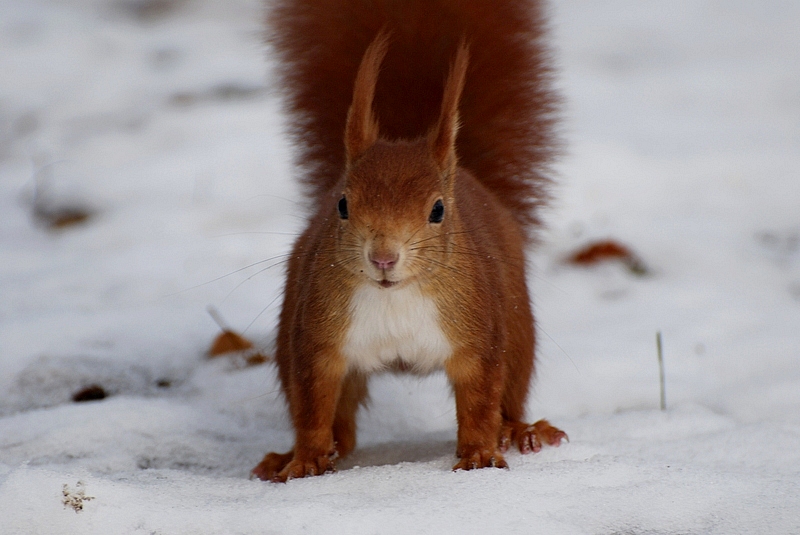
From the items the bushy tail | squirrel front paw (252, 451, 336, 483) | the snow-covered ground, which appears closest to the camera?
the snow-covered ground

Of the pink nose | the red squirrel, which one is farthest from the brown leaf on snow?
the pink nose

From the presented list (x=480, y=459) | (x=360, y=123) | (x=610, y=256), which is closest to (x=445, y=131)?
(x=360, y=123)

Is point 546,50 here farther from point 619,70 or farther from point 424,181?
point 619,70

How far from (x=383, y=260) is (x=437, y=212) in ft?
0.67

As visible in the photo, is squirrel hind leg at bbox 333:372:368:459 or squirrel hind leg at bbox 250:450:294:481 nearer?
squirrel hind leg at bbox 250:450:294:481

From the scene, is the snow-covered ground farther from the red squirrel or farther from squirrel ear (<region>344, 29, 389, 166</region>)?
squirrel ear (<region>344, 29, 389, 166</region>)

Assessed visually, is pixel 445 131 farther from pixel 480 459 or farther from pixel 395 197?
pixel 480 459

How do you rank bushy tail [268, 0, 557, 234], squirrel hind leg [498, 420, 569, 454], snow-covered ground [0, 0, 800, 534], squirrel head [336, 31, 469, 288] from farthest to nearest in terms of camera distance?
bushy tail [268, 0, 557, 234], squirrel hind leg [498, 420, 569, 454], squirrel head [336, 31, 469, 288], snow-covered ground [0, 0, 800, 534]

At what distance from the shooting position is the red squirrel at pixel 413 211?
1.62 metres

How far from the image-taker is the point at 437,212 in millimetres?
1651

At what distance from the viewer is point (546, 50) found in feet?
7.43

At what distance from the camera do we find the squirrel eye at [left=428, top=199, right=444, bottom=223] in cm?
164

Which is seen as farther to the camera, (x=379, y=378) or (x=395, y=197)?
(x=379, y=378)

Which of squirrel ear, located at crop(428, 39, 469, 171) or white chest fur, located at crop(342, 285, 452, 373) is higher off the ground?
squirrel ear, located at crop(428, 39, 469, 171)
